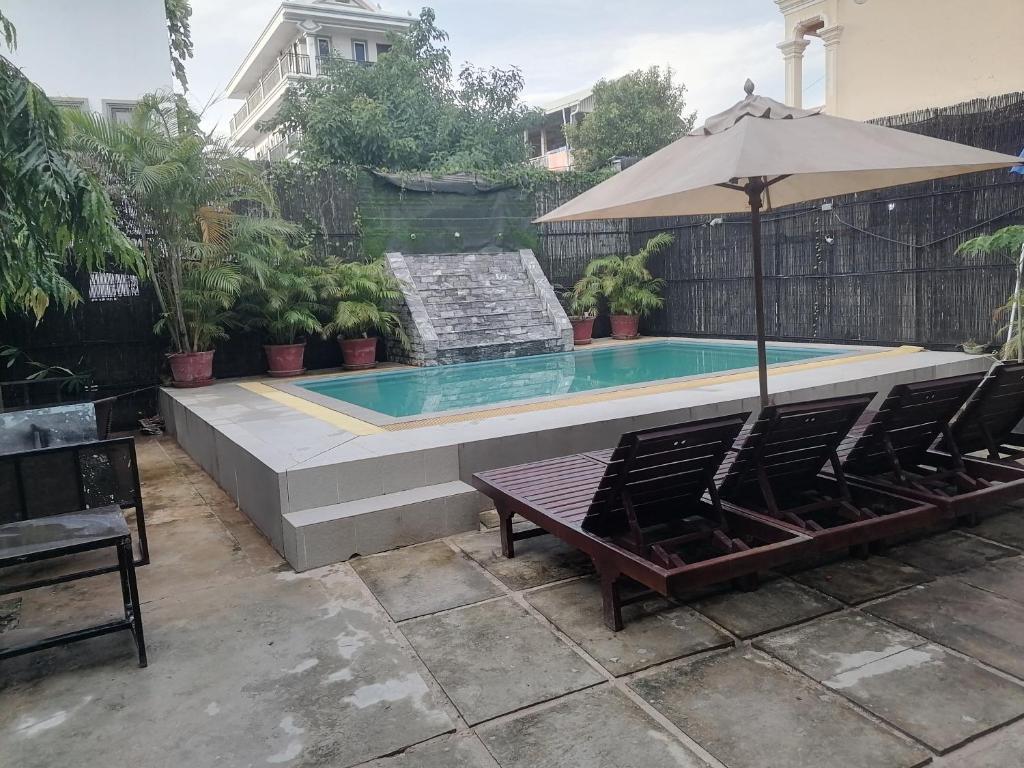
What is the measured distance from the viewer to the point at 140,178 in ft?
27.2

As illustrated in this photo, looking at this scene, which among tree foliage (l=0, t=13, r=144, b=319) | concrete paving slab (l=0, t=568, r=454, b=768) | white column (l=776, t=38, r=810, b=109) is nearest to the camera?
concrete paving slab (l=0, t=568, r=454, b=768)

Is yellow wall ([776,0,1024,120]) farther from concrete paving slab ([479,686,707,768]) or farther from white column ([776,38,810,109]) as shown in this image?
concrete paving slab ([479,686,707,768])

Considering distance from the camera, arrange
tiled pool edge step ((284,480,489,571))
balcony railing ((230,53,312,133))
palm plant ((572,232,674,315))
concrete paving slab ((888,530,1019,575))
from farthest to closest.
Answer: balcony railing ((230,53,312,133)) → palm plant ((572,232,674,315)) → tiled pool edge step ((284,480,489,571)) → concrete paving slab ((888,530,1019,575))

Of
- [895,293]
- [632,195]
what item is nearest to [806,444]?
[632,195]

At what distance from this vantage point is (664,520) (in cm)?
348

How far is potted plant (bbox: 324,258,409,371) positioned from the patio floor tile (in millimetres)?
8461

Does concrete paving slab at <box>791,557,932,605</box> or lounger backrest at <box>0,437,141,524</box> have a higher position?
lounger backrest at <box>0,437,141,524</box>

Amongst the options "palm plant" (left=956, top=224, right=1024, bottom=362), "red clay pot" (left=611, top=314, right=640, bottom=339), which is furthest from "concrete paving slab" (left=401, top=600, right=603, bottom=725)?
"red clay pot" (left=611, top=314, right=640, bottom=339)

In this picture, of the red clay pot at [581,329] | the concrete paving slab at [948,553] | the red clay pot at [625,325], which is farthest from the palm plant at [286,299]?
the concrete paving slab at [948,553]

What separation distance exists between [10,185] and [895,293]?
10.0 meters

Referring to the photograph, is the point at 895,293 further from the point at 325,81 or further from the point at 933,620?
the point at 325,81

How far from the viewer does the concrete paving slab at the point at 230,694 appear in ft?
7.96

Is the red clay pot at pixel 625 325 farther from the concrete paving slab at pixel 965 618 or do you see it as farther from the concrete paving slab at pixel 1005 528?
the concrete paving slab at pixel 965 618

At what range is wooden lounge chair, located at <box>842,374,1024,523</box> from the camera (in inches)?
142
